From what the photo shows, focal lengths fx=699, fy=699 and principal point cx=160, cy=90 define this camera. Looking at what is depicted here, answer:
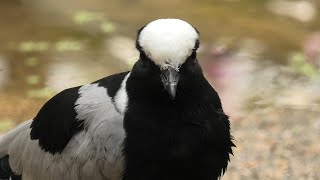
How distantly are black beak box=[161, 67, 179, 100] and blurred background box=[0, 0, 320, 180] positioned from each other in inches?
55.2

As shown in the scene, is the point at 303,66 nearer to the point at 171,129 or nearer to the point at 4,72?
the point at 4,72

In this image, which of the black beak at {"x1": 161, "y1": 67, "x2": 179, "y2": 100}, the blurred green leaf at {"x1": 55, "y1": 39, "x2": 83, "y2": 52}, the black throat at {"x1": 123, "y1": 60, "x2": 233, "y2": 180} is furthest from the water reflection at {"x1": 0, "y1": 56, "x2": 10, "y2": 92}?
the black beak at {"x1": 161, "y1": 67, "x2": 179, "y2": 100}

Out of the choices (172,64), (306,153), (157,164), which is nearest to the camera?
(172,64)

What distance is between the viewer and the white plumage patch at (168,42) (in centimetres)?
207

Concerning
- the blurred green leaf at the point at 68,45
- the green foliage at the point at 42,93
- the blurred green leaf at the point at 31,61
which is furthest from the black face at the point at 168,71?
the blurred green leaf at the point at 68,45

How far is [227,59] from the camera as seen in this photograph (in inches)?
184

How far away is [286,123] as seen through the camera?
3789 millimetres

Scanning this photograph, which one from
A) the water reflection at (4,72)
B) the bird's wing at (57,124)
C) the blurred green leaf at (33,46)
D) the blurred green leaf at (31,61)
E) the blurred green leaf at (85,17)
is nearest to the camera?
the bird's wing at (57,124)

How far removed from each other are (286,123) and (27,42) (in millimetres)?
1997

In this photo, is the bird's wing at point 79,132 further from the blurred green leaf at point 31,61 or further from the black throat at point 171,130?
the blurred green leaf at point 31,61

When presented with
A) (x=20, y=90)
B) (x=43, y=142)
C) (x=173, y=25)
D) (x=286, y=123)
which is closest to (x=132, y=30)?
(x=20, y=90)

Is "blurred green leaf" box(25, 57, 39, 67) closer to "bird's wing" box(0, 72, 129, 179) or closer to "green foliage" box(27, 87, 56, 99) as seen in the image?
"green foliage" box(27, 87, 56, 99)

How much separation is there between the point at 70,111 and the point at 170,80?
0.53 meters

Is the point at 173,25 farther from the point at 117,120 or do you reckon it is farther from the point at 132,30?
the point at 132,30
